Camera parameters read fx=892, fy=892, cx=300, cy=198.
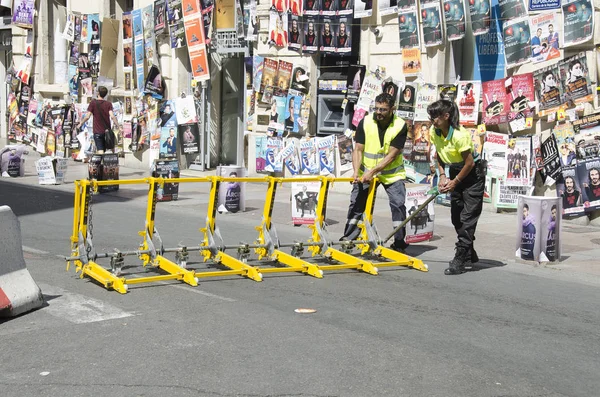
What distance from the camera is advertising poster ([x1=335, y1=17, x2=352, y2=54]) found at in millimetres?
17297

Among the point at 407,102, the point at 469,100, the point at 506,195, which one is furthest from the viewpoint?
the point at 407,102

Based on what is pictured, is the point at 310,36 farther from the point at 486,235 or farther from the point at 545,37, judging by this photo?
the point at 486,235

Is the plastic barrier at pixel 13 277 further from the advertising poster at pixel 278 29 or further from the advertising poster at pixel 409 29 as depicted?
the advertising poster at pixel 278 29

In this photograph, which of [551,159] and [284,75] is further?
[284,75]

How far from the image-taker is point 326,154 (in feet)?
57.6

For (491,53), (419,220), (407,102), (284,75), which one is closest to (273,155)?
(284,75)

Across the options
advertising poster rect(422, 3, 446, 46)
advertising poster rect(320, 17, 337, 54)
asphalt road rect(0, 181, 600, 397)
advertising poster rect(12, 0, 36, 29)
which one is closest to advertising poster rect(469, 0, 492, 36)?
advertising poster rect(422, 3, 446, 46)

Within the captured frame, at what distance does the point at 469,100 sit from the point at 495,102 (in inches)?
19.9

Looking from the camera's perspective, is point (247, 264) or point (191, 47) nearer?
point (247, 264)

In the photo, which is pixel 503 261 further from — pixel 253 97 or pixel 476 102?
pixel 253 97

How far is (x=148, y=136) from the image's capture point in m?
22.1

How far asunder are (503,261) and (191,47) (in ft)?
39.7

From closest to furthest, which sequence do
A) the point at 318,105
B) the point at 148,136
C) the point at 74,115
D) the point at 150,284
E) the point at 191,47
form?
the point at 150,284 → the point at 318,105 → the point at 191,47 → the point at 148,136 → the point at 74,115

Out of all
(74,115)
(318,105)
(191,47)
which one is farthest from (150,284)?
(74,115)
